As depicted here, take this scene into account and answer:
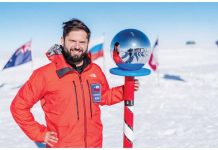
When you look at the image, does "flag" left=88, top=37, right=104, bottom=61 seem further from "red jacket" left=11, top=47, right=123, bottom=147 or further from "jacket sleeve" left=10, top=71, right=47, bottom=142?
"jacket sleeve" left=10, top=71, right=47, bottom=142

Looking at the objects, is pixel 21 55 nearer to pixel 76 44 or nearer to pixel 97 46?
pixel 97 46

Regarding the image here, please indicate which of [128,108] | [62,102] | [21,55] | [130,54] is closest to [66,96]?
[62,102]

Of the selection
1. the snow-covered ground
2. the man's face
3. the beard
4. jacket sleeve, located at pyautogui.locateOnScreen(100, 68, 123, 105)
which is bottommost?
the snow-covered ground

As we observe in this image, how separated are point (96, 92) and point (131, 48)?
578 mm

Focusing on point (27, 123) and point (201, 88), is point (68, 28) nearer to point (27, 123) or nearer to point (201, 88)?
point (27, 123)

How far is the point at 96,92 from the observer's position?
3.12 metres

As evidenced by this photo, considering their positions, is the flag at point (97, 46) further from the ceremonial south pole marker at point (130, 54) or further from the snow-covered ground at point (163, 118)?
the ceremonial south pole marker at point (130, 54)

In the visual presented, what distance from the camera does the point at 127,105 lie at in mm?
3057

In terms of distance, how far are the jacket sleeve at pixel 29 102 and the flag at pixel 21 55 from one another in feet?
31.9

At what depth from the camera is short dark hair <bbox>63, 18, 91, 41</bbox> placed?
9.64ft

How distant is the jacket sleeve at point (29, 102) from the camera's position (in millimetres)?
2920

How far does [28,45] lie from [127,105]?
10.7m

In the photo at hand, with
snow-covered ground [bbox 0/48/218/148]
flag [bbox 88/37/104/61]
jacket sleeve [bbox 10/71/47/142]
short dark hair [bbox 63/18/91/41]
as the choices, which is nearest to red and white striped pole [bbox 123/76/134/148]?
short dark hair [bbox 63/18/91/41]

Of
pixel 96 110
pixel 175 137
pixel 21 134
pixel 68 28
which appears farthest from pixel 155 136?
pixel 68 28
